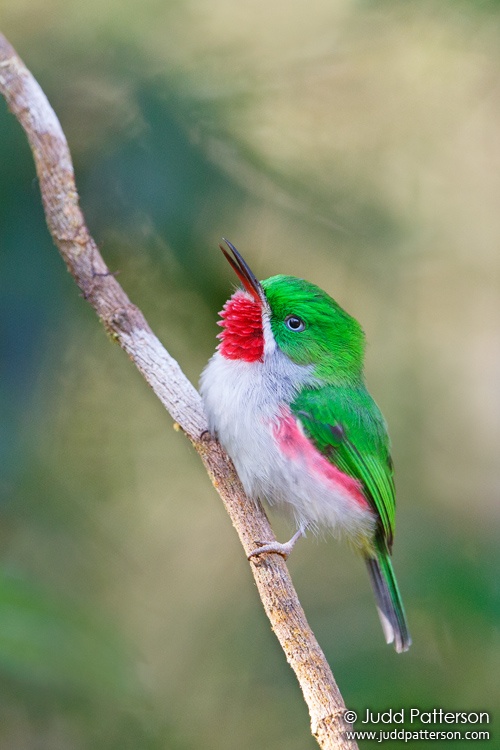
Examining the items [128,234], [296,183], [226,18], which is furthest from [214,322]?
[226,18]

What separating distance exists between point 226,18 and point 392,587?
2.12 m

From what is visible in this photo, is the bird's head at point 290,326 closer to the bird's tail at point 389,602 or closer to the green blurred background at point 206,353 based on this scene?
the green blurred background at point 206,353

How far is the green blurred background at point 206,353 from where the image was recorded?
2.68 meters

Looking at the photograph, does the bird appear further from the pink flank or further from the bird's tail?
the bird's tail

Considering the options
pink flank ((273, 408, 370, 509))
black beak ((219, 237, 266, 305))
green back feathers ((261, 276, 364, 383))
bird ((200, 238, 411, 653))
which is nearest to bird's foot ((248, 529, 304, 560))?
bird ((200, 238, 411, 653))

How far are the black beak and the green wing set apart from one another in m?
0.28

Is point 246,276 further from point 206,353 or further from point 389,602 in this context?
point 389,602

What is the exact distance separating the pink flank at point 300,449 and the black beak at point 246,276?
0.31m

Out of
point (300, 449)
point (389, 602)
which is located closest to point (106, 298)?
→ point (300, 449)

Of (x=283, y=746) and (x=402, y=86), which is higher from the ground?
(x=402, y=86)

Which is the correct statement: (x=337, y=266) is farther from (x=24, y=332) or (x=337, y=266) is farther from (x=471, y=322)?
(x=471, y=322)

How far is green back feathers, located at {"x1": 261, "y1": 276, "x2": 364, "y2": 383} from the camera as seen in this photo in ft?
7.58

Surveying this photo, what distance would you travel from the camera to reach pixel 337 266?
3.16 m

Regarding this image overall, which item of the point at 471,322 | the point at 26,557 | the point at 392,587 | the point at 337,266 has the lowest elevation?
the point at 392,587
